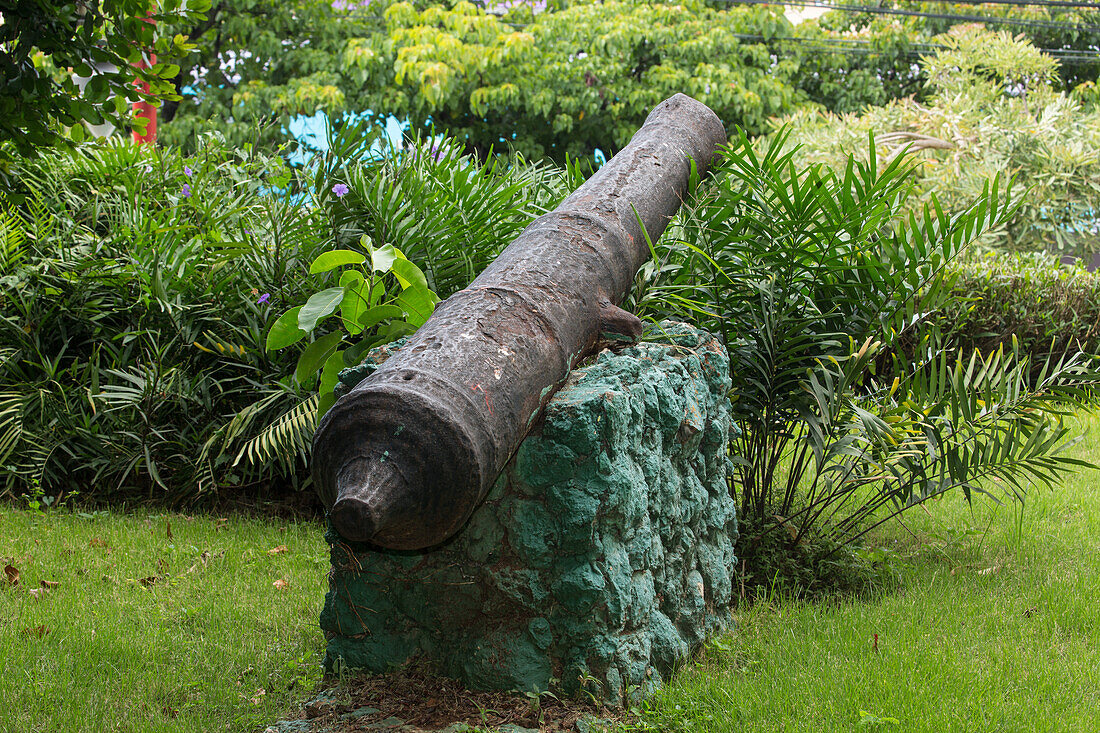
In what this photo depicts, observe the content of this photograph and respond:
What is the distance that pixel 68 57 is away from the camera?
3262mm

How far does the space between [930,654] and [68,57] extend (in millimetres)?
3734

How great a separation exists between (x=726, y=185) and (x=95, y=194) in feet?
15.8

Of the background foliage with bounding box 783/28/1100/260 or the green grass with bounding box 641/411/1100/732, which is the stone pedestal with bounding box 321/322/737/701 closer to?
the green grass with bounding box 641/411/1100/732

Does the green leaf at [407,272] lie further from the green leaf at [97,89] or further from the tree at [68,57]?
the green leaf at [97,89]

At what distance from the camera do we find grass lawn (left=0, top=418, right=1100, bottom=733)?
8.71ft

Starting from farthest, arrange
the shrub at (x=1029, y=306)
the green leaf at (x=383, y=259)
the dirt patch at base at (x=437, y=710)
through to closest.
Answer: the shrub at (x=1029, y=306), the green leaf at (x=383, y=259), the dirt patch at base at (x=437, y=710)

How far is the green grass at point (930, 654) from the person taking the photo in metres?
2.61

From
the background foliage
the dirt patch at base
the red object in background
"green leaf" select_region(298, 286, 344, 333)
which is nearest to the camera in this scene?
the dirt patch at base

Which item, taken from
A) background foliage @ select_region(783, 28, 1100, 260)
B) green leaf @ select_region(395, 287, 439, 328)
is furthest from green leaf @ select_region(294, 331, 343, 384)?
background foliage @ select_region(783, 28, 1100, 260)

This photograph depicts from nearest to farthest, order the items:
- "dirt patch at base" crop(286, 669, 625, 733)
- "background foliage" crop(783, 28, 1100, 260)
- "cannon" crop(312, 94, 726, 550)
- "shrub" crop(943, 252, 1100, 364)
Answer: "cannon" crop(312, 94, 726, 550) → "dirt patch at base" crop(286, 669, 625, 733) → "shrub" crop(943, 252, 1100, 364) → "background foliage" crop(783, 28, 1100, 260)

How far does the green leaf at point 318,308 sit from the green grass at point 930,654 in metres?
1.62

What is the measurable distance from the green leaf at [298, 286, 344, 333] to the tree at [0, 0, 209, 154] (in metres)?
1.05

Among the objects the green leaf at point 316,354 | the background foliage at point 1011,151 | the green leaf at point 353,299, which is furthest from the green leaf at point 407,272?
the background foliage at point 1011,151

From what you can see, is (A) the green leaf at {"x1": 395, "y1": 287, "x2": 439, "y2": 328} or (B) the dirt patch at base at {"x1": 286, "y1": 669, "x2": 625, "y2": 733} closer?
(B) the dirt patch at base at {"x1": 286, "y1": 669, "x2": 625, "y2": 733}
